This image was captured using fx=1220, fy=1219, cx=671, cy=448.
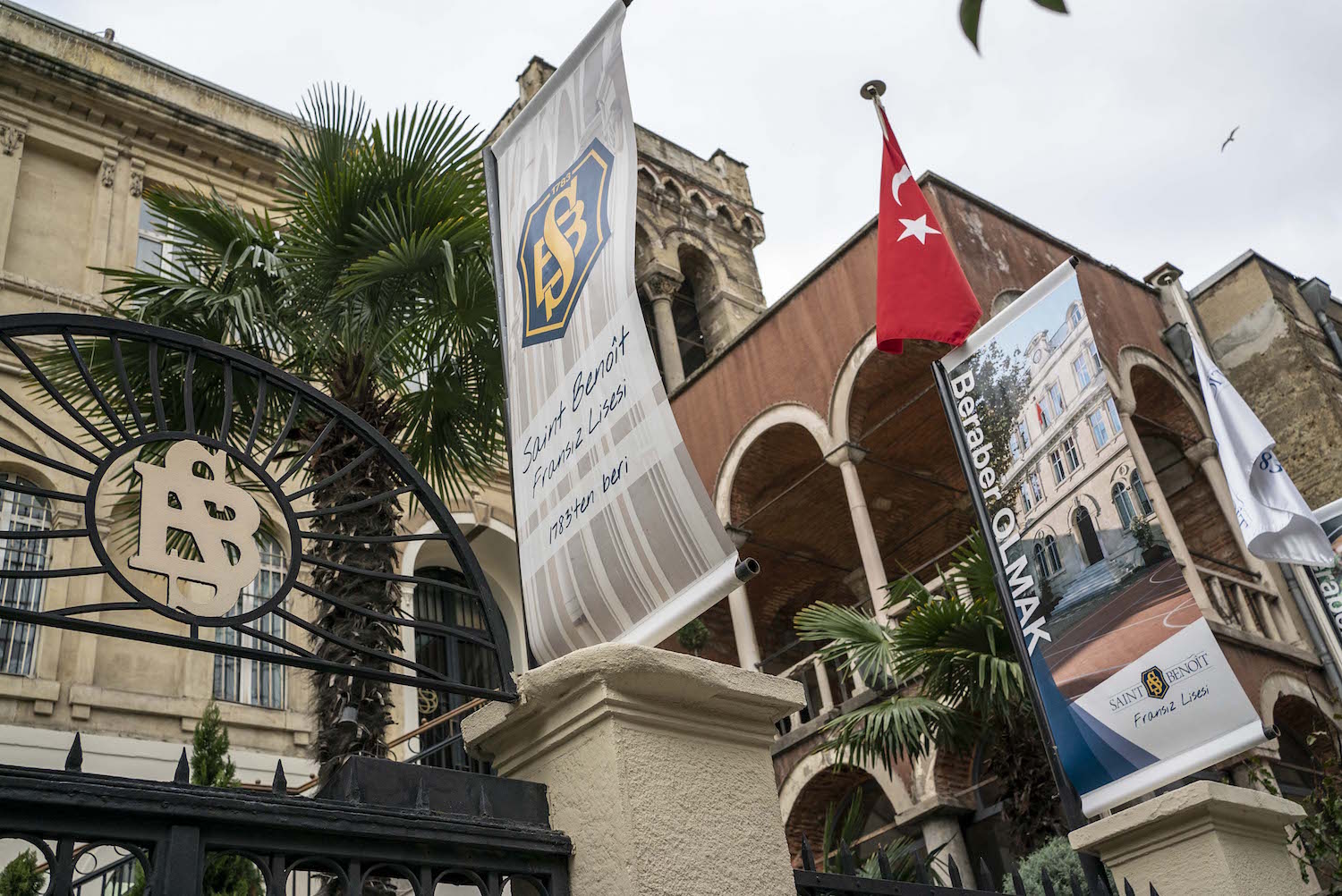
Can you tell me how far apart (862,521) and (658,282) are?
8851mm

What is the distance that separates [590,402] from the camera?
11.0 feet

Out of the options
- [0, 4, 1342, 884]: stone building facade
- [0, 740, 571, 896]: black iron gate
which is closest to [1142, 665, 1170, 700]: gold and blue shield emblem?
[0, 740, 571, 896]: black iron gate

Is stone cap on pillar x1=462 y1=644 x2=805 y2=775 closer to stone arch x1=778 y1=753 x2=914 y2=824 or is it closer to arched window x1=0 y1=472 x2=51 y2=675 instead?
arched window x1=0 y1=472 x2=51 y2=675

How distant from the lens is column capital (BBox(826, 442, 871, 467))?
14250 mm

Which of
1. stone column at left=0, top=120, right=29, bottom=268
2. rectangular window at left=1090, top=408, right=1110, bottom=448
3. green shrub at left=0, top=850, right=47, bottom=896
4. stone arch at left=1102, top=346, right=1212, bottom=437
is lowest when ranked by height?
green shrub at left=0, top=850, right=47, bottom=896

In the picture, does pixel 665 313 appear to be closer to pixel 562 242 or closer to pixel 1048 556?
pixel 1048 556

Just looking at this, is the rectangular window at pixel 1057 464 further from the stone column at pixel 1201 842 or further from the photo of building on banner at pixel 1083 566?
the stone column at pixel 1201 842

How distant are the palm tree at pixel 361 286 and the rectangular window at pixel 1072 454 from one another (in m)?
3.66

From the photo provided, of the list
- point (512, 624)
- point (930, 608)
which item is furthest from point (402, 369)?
point (512, 624)

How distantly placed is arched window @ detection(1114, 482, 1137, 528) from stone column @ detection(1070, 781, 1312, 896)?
2.59 meters

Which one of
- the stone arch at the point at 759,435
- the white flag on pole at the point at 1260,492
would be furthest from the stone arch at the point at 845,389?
the white flag on pole at the point at 1260,492

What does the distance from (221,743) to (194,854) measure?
23.4 ft

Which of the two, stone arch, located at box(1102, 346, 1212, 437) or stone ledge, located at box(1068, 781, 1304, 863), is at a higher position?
stone arch, located at box(1102, 346, 1212, 437)

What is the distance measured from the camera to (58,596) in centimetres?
1215
